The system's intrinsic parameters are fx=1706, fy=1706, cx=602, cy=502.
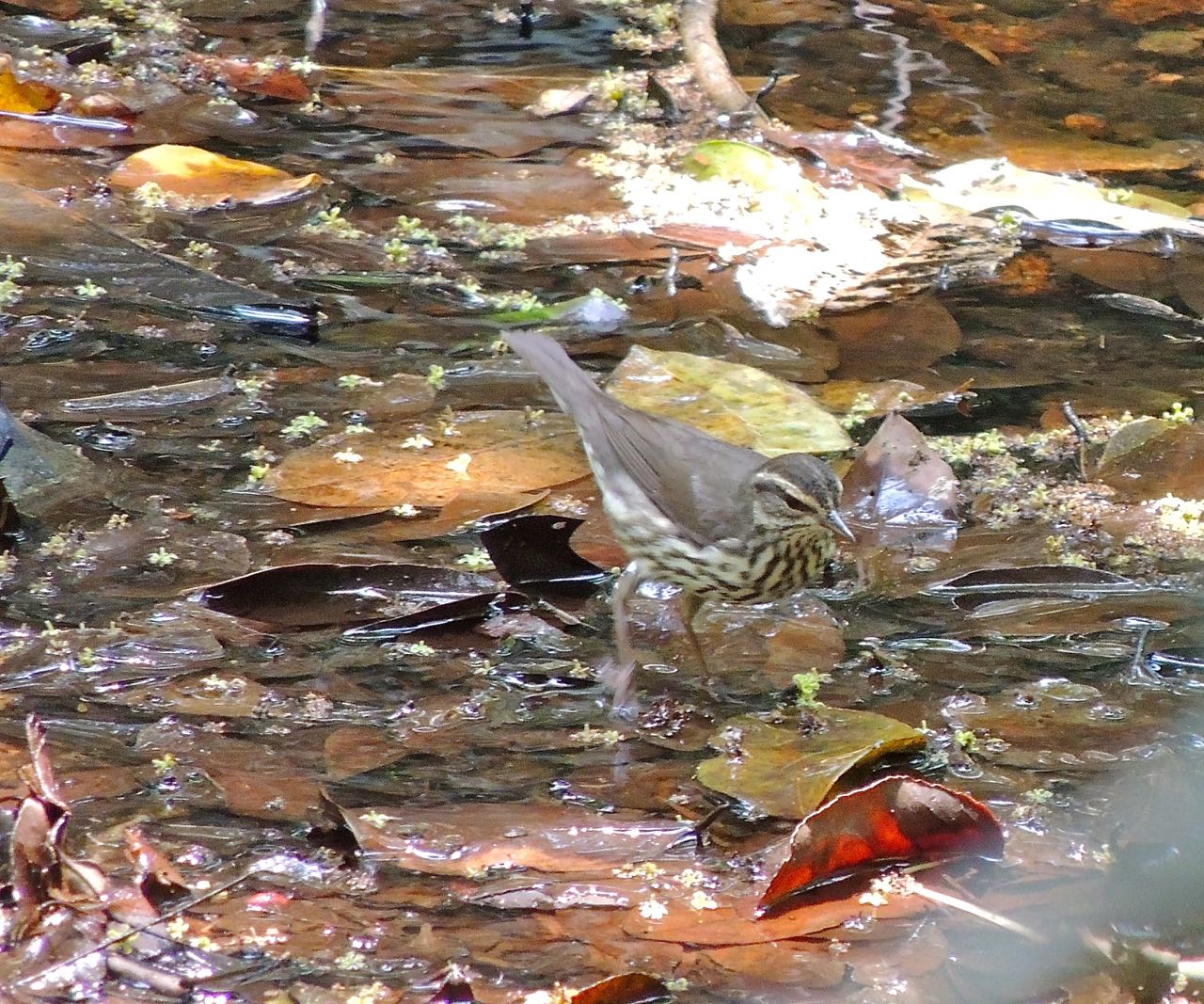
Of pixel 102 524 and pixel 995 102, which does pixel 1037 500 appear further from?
pixel 995 102

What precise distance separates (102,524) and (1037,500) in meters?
2.52

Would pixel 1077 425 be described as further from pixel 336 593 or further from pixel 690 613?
pixel 336 593

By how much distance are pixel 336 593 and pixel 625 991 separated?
1.66 m

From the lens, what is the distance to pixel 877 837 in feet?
9.95

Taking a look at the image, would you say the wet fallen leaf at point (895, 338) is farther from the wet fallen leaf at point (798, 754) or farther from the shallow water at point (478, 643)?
the wet fallen leaf at point (798, 754)

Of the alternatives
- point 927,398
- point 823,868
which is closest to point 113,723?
point 823,868

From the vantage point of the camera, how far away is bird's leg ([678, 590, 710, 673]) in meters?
4.27

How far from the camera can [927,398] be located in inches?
207

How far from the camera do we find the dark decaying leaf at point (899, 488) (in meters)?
4.65

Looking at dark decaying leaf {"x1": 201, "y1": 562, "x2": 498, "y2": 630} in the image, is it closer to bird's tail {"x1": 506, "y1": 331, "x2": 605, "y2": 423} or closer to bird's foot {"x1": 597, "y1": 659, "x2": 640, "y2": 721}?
bird's foot {"x1": 597, "y1": 659, "x2": 640, "y2": 721}

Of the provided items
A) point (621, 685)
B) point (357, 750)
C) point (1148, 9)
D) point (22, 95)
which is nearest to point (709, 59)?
point (1148, 9)

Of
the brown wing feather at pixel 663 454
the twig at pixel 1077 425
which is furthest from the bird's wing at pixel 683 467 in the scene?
the twig at pixel 1077 425

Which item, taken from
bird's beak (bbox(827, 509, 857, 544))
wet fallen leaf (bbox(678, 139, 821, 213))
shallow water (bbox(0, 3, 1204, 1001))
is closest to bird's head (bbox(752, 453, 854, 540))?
bird's beak (bbox(827, 509, 857, 544))

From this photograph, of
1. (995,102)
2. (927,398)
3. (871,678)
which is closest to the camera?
(871,678)
